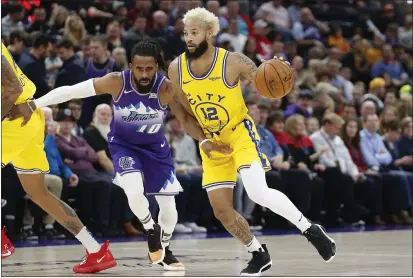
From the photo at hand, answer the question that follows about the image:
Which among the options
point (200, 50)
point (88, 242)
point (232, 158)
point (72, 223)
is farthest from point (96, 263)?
point (200, 50)

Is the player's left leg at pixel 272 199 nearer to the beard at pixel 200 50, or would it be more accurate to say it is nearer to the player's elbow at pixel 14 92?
the beard at pixel 200 50

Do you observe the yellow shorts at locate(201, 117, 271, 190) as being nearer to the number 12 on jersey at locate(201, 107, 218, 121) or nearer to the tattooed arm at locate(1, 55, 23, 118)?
the number 12 on jersey at locate(201, 107, 218, 121)

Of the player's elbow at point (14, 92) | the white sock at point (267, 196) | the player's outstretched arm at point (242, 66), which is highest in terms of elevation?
the player's outstretched arm at point (242, 66)

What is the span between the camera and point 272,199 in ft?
A: 23.5

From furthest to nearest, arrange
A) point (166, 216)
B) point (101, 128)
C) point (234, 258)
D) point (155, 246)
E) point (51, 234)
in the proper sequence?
point (101, 128), point (51, 234), point (234, 258), point (166, 216), point (155, 246)

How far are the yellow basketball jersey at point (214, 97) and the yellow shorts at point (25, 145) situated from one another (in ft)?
4.06

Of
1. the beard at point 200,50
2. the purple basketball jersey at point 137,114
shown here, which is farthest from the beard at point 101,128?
the beard at point 200,50

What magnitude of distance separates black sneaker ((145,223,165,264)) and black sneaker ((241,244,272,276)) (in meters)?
0.69

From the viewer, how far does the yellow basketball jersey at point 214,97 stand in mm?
7449

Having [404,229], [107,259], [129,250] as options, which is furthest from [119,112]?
[404,229]

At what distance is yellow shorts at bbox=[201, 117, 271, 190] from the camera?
7434mm

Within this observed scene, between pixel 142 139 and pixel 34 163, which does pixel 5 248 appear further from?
pixel 142 139

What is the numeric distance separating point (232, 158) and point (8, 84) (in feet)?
6.24

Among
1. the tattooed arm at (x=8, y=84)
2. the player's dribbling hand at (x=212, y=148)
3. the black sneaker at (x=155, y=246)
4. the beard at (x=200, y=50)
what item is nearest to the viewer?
the tattooed arm at (x=8, y=84)
